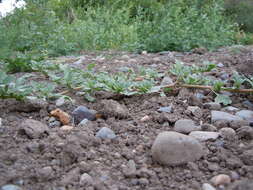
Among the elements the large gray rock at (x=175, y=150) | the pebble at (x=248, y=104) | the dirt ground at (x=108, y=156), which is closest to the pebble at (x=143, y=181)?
the dirt ground at (x=108, y=156)

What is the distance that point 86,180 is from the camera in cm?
128

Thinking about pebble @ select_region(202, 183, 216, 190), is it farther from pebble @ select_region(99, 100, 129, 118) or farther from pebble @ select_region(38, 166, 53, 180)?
pebble @ select_region(99, 100, 129, 118)

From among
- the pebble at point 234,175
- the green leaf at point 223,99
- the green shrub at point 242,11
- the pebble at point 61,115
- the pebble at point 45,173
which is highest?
the pebble at point 45,173

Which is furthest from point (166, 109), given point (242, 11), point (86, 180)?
point (242, 11)

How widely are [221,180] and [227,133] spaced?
46 centimetres

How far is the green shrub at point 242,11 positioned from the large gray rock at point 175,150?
1006 cm

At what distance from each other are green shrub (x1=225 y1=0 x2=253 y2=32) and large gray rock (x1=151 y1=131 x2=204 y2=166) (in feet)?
33.0

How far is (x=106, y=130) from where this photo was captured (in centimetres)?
171

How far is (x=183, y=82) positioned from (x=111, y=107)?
2.45 ft

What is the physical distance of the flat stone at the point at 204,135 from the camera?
64.4 inches

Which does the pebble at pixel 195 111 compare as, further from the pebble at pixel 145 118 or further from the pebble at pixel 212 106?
the pebble at pixel 145 118

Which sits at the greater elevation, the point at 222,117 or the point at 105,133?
the point at 105,133

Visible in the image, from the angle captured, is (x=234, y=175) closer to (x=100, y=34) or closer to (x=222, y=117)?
(x=222, y=117)

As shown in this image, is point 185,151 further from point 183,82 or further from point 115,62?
point 115,62
